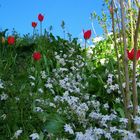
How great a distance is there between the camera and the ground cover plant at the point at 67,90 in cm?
377

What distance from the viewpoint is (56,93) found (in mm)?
5500

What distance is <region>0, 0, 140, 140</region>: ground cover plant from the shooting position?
3.77m

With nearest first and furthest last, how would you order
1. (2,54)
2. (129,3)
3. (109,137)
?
(109,137)
(2,54)
(129,3)

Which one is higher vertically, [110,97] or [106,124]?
[110,97]

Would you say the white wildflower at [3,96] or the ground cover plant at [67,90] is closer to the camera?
the ground cover plant at [67,90]

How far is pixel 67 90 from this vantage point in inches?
218

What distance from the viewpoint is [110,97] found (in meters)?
5.48

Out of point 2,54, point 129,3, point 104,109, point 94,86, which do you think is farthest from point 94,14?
point 104,109

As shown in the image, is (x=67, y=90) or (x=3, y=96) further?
(x=67, y=90)

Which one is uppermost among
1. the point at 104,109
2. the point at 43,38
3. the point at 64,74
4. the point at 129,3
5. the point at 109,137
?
the point at 129,3

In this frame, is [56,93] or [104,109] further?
[56,93]

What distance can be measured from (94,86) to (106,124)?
1.44 metres

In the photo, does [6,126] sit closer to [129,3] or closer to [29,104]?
[29,104]

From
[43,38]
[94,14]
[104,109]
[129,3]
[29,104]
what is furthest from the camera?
[94,14]
